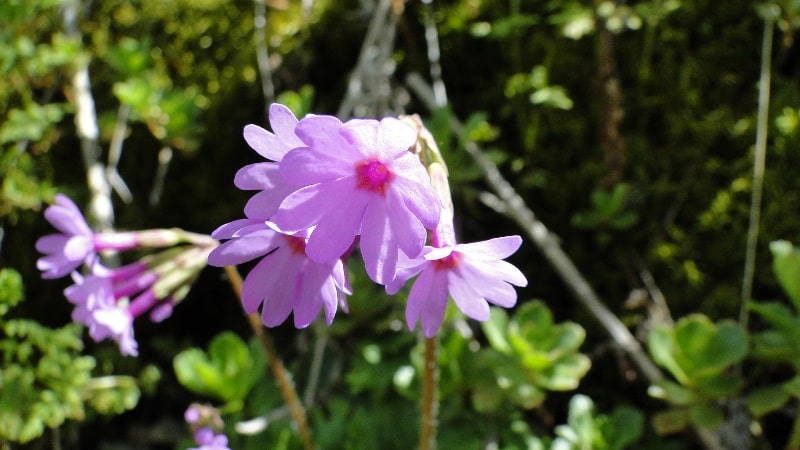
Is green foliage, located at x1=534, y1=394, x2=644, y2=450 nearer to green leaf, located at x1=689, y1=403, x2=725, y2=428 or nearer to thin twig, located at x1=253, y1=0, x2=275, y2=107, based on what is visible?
green leaf, located at x1=689, y1=403, x2=725, y2=428

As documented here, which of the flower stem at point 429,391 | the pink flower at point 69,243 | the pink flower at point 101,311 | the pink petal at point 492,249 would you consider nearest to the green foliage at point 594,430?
the flower stem at point 429,391

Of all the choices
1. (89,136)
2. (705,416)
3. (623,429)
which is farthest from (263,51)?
(705,416)

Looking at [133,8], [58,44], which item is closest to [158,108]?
[58,44]

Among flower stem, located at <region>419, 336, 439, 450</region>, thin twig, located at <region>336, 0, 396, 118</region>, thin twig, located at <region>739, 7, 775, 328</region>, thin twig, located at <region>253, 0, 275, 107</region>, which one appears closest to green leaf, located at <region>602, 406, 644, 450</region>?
thin twig, located at <region>739, 7, 775, 328</region>

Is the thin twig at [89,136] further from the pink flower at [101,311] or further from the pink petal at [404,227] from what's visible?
the pink petal at [404,227]

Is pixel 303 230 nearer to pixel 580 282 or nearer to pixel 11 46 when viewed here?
pixel 580 282
